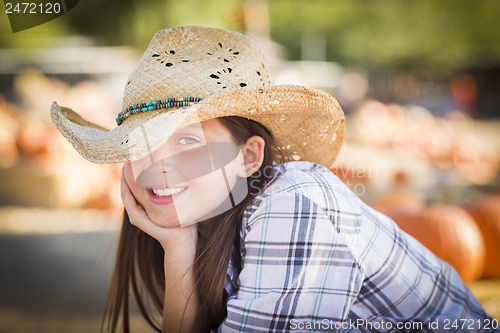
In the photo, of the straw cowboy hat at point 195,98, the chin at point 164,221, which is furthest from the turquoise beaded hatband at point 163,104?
the chin at point 164,221

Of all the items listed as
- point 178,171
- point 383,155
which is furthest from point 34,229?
point 383,155

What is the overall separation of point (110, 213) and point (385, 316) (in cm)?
387

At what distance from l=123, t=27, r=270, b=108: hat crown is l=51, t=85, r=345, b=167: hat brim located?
91 mm

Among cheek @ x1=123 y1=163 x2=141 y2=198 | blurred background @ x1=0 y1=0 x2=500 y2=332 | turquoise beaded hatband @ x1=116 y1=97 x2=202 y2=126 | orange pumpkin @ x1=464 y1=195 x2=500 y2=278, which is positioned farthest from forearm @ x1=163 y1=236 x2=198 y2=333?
orange pumpkin @ x1=464 y1=195 x2=500 y2=278

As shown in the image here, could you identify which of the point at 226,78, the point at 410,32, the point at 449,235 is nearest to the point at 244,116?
the point at 226,78

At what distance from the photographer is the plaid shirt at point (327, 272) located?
58.5 inches

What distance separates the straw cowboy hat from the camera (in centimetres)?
151

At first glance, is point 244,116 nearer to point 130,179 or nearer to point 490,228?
point 130,179

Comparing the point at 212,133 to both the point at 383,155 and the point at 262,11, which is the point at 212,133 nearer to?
the point at 383,155

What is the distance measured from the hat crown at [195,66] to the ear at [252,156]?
225mm

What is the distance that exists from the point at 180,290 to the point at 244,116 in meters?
0.70

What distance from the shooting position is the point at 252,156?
179cm

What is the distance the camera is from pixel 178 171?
5.28ft

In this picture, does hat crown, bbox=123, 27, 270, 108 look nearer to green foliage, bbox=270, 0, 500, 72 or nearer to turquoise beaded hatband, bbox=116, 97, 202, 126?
turquoise beaded hatband, bbox=116, 97, 202, 126
